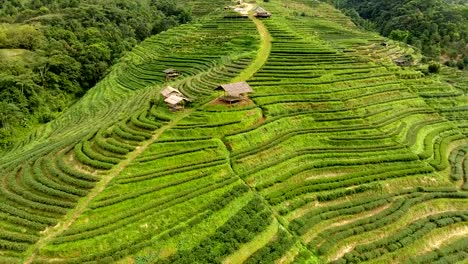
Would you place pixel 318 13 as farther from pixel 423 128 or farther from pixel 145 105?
pixel 145 105

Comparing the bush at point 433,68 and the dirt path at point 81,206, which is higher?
the bush at point 433,68

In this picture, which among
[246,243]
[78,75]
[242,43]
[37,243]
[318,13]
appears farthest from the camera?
[318,13]

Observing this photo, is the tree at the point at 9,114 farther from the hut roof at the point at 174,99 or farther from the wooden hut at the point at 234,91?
the wooden hut at the point at 234,91

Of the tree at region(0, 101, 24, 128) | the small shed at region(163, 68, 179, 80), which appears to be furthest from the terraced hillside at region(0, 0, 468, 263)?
the tree at region(0, 101, 24, 128)

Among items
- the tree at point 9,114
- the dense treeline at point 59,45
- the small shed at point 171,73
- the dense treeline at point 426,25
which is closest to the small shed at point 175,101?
the small shed at point 171,73

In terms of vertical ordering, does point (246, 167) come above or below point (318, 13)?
below

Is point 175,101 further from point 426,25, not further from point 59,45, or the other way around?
point 426,25

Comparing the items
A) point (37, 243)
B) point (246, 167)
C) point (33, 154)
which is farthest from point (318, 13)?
point (37, 243)

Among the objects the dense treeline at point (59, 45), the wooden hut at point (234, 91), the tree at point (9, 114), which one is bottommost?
the tree at point (9, 114)
